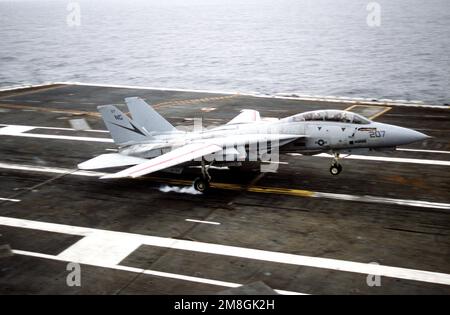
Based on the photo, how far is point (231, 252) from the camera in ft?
63.6

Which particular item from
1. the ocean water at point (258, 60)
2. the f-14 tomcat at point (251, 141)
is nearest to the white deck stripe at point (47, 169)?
the f-14 tomcat at point (251, 141)

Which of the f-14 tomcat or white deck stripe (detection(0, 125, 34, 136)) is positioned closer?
the f-14 tomcat

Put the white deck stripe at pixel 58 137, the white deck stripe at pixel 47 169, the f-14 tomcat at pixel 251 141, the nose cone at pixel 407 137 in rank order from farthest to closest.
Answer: the white deck stripe at pixel 58 137, the white deck stripe at pixel 47 169, the f-14 tomcat at pixel 251 141, the nose cone at pixel 407 137

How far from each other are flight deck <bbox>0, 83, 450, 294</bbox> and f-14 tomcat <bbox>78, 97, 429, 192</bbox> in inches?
56.6

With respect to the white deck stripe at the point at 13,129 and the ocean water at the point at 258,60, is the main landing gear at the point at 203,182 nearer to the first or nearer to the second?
the white deck stripe at the point at 13,129

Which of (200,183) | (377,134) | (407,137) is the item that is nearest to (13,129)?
(200,183)

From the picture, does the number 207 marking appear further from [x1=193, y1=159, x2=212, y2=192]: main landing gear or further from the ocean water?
the ocean water

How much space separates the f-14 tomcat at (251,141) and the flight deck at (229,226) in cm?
144

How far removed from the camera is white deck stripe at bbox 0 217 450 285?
17578mm

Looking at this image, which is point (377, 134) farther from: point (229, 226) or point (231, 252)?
point (231, 252)

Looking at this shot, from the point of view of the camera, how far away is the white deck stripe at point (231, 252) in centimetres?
1758

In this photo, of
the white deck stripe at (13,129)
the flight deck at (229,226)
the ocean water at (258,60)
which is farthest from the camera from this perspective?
the ocean water at (258,60)

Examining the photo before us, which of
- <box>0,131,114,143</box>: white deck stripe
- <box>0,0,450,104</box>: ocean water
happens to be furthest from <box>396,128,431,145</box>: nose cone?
<box>0,0,450,104</box>: ocean water

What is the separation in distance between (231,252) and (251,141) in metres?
7.48
